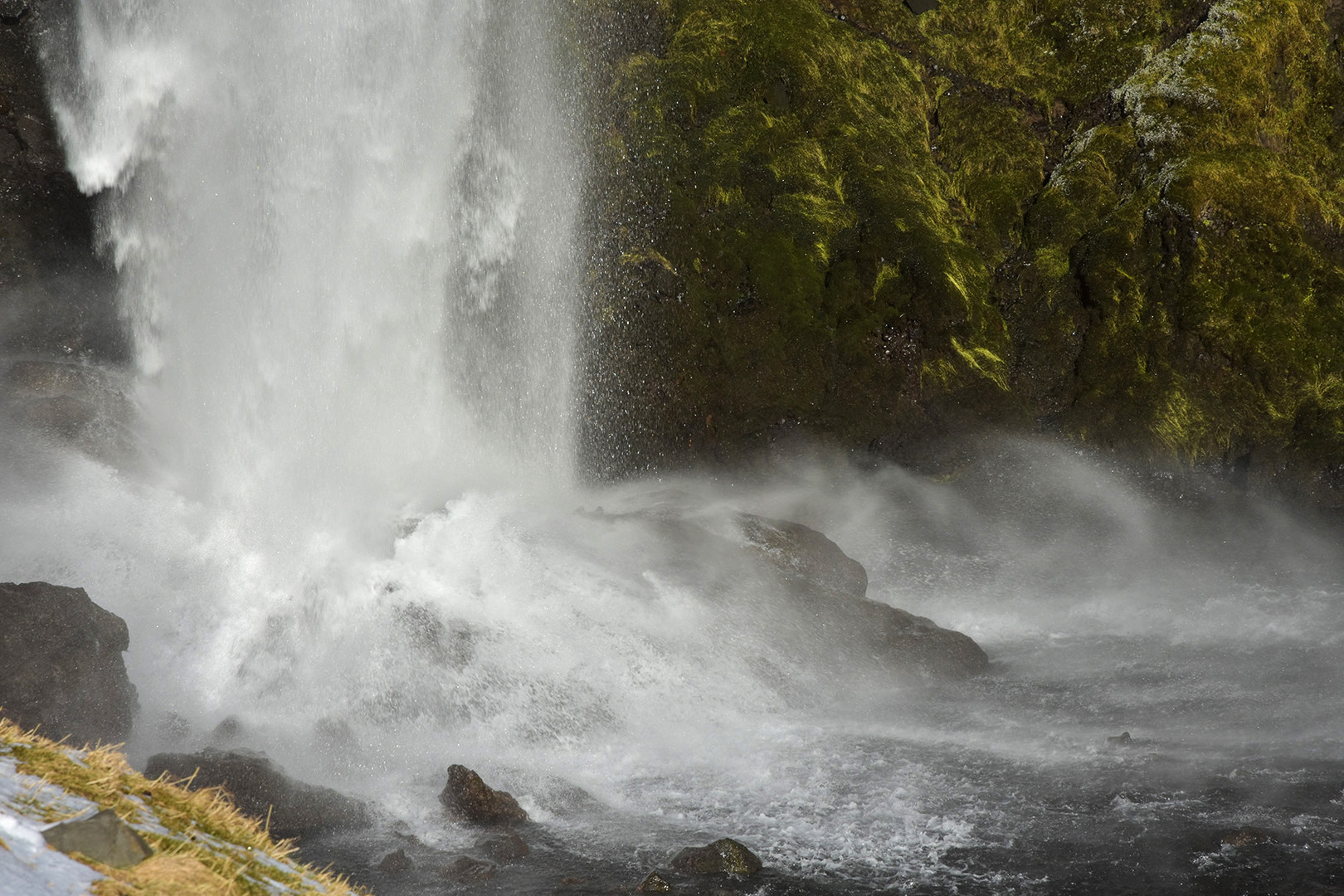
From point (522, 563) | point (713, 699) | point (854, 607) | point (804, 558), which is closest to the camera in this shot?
point (713, 699)

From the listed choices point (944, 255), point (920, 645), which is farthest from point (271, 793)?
point (944, 255)

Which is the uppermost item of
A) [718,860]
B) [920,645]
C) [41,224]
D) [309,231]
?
[41,224]

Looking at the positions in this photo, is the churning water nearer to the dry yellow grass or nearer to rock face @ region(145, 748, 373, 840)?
rock face @ region(145, 748, 373, 840)

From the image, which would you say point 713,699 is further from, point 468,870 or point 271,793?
point 271,793

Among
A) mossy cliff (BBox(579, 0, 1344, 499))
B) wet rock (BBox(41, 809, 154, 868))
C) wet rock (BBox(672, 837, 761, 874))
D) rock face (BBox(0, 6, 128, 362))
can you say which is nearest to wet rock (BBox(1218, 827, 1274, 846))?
wet rock (BBox(672, 837, 761, 874))

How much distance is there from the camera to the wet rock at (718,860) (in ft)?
33.2

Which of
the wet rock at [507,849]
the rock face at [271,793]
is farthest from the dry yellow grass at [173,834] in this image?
the rock face at [271,793]

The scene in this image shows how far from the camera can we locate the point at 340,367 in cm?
2148

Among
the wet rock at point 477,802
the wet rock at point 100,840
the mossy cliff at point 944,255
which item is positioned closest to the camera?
the wet rock at point 100,840

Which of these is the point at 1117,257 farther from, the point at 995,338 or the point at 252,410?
the point at 252,410

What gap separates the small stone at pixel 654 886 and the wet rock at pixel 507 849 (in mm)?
1633

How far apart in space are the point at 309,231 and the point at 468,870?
15.3 m

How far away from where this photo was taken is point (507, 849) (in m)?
10.9

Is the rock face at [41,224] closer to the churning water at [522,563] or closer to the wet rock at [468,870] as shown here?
the churning water at [522,563]
